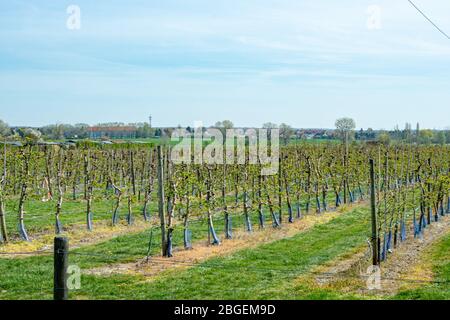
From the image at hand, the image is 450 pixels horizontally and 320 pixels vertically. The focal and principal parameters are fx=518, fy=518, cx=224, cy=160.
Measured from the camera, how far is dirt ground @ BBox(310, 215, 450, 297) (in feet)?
39.3

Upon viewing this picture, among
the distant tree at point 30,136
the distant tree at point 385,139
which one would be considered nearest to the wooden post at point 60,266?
the distant tree at point 30,136

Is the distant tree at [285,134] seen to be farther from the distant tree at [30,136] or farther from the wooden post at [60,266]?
the wooden post at [60,266]

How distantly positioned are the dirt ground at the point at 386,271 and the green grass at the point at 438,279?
0.76 feet

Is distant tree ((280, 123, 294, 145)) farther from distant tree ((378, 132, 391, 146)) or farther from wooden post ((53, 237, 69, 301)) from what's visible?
wooden post ((53, 237, 69, 301))

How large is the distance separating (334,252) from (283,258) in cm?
205

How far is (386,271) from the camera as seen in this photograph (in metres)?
14.8

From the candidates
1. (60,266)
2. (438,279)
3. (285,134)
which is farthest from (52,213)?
(285,134)

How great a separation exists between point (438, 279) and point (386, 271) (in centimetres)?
172

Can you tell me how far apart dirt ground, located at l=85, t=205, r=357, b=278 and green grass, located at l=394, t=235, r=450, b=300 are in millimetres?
5434

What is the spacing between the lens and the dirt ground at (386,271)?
1198 cm

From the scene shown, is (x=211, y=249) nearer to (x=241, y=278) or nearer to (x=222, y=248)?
(x=222, y=248)

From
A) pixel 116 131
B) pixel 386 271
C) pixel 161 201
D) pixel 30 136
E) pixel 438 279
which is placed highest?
pixel 116 131
